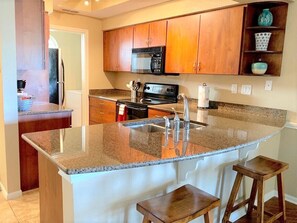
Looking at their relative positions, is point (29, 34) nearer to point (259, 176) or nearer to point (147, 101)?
point (147, 101)

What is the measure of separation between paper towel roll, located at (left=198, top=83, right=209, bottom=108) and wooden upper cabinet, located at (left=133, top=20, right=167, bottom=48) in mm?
888

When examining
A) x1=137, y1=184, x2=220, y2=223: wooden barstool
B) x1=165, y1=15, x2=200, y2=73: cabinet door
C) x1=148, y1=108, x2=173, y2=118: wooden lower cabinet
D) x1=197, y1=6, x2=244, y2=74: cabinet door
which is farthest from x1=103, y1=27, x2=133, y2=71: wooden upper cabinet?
x1=137, y1=184, x2=220, y2=223: wooden barstool

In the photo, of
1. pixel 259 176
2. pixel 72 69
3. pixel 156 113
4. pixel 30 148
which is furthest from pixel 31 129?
pixel 72 69

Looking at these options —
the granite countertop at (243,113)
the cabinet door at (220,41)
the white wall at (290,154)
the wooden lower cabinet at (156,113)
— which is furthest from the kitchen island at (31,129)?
the white wall at (290,154)

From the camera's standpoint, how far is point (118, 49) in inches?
181

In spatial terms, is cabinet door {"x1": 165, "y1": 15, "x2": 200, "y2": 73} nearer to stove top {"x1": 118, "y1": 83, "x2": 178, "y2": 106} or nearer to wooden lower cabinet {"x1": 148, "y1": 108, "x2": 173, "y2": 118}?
stove top {"x1": 118, "y1": 83, "x2": 178, "y2": 106}

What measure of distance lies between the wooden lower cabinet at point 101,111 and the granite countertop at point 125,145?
7.06 ft

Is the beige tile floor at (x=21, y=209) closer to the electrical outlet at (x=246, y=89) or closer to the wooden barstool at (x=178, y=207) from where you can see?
the wooden barstool at (x=178, y=207)

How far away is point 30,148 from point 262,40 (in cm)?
270

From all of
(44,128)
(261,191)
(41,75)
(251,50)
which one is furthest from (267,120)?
(41,75)

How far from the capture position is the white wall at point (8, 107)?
2.48m

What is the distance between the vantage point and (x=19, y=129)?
2744 mm

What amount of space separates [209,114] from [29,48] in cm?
215

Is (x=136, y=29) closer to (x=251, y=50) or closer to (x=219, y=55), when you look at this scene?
(x=219, y=55)
